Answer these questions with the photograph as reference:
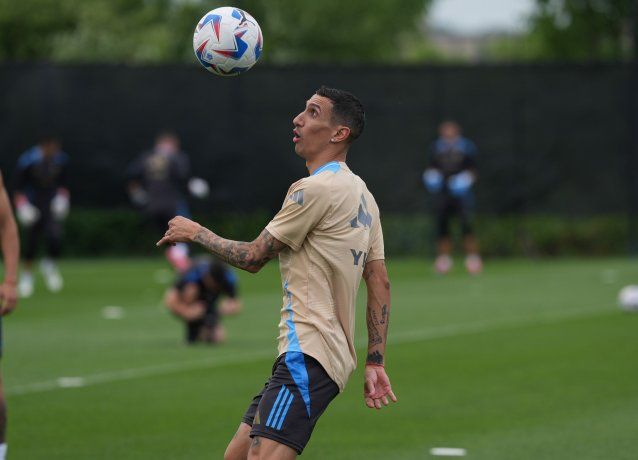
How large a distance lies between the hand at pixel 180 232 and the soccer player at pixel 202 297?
7.36 m

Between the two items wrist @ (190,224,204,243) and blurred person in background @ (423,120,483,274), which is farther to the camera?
blurred person in background @ (423,120,483,274)

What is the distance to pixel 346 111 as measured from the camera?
600 cm

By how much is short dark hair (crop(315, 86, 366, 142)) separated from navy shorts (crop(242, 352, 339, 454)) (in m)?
1.06

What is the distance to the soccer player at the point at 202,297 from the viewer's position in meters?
13.2

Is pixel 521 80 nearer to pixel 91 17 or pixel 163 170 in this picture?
pixel 163 170

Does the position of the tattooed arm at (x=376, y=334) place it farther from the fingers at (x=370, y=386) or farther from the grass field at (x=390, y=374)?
the grass field at (x=390, y=374)

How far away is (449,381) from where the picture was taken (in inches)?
440

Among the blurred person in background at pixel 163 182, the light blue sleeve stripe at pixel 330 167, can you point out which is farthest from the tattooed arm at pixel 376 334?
the blurred person in background at pixel 163 182

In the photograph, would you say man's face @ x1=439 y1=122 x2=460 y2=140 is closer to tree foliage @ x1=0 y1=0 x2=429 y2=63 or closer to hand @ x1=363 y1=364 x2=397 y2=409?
tree foliage @ x1=0 y1=0 x2=429 y2=63

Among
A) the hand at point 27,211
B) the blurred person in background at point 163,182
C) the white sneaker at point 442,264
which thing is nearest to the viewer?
the hand at point 27,211

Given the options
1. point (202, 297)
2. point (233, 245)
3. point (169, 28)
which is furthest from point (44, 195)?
point (169, 28)

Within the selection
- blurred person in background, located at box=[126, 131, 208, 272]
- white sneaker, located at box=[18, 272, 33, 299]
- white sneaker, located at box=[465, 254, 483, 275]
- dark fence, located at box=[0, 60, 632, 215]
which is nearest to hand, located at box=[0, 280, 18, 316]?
white sneaker, located at box=[18, 272, 33, 299]

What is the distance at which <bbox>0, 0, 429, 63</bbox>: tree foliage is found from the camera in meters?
34.4

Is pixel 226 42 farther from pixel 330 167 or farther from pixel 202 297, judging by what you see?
pixel 202 297
